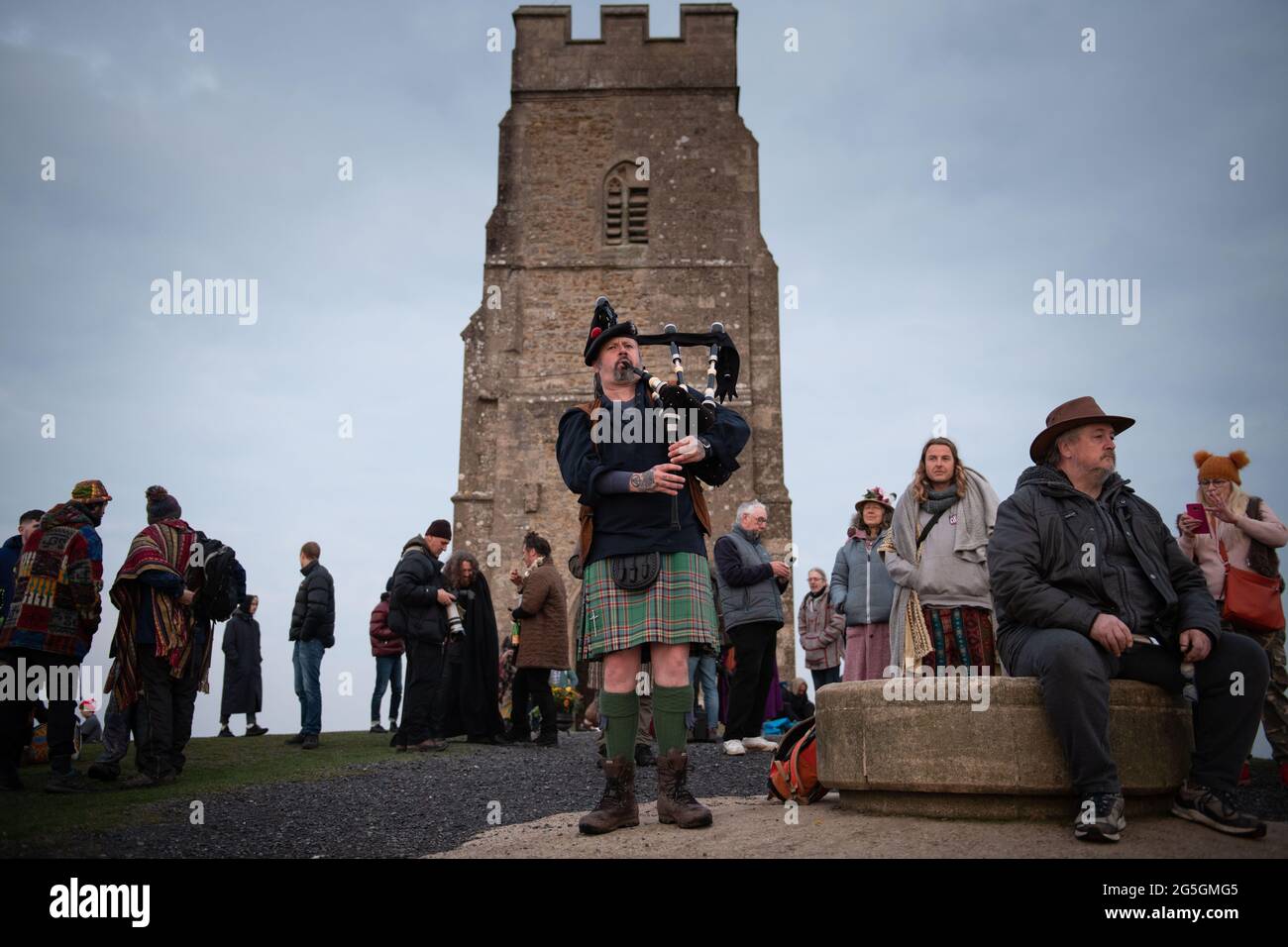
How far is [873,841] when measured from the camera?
11.9 ft

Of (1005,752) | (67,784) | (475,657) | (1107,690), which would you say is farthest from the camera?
(475,657)

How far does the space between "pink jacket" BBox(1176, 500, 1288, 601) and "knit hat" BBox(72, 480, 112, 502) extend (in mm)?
7274

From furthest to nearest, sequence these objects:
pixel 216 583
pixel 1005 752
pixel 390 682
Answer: pixel 390 682 → pixel 216 583 → pixel 1005 752

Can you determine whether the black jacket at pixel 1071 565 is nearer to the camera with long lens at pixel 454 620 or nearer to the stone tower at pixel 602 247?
the camera with long lens at pixel 454 620

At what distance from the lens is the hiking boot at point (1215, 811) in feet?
11.7

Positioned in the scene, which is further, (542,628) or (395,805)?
(542,628)

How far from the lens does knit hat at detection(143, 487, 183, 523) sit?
23.3ft

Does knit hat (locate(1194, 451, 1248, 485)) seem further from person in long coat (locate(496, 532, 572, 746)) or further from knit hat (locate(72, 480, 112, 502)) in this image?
knit hat (locate(72, 480, 112, 502))

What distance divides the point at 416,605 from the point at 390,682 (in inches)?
172

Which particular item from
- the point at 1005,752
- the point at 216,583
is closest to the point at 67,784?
the point at 216,583

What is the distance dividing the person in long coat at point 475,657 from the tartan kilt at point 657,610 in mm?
6301

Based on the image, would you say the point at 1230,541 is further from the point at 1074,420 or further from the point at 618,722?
the point at 618,722

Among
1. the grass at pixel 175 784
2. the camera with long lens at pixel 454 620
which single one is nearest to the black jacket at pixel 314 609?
the grass at pixel 175 784
